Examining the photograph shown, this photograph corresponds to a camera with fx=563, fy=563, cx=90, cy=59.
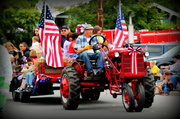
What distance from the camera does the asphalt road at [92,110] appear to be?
39.8 ft

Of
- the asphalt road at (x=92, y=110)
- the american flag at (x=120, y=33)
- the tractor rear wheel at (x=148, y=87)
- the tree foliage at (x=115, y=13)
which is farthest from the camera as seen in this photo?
the tree foliage at (x=115, y=13)

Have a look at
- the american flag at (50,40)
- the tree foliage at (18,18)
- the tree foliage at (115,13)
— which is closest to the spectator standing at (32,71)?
the american flag at (50,40)

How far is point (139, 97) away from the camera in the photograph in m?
12.2

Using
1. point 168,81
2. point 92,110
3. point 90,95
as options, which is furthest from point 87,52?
point 168,81

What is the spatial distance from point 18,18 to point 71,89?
22022mm

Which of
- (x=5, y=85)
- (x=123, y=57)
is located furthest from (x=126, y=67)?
(x=5, y=85)

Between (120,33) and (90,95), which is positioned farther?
(120,33)

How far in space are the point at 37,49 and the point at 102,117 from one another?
482 cm

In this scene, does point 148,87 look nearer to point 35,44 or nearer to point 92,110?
point 92,110

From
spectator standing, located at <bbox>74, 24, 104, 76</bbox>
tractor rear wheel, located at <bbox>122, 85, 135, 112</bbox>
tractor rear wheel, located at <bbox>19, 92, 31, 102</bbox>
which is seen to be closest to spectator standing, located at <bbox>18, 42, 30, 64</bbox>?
tractor rear wheel, located at <bbox>19, 92, 31, 102</bbox>

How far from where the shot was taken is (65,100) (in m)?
13.7

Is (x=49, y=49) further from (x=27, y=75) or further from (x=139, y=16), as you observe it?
(x=139, y=16)

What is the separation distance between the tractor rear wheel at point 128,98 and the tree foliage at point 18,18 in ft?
66.9

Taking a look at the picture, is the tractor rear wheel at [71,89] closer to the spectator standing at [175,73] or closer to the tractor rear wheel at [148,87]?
the tractor rear wheel at [148,87]
